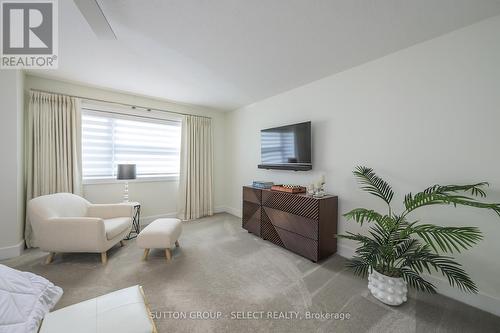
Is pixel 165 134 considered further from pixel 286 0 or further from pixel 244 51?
pixel 286 0

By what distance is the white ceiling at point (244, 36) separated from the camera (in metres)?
1.54

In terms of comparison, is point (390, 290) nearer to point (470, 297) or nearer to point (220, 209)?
point (470, 297)

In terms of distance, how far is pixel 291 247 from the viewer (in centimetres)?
269

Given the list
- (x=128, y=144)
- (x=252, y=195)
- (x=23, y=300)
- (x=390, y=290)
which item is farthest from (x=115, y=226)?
(x=390, y=290)

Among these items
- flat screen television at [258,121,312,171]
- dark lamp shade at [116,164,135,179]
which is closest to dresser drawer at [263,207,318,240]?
flat screen television at [258,121,312,171]

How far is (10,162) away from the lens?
2.39m

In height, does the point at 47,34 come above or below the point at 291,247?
above

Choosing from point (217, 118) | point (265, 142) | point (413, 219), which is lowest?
point (413, 219)

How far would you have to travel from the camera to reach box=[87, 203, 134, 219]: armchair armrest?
2.83 m

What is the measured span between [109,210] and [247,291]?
238cm

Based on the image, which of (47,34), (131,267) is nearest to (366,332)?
(131,267)

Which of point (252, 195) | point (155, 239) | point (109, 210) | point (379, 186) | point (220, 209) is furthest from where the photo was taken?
point (220, 209)

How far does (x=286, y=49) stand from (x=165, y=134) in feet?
9.96

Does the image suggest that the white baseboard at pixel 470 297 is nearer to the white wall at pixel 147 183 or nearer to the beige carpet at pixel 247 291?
the beige carpet at pixel 247 291
